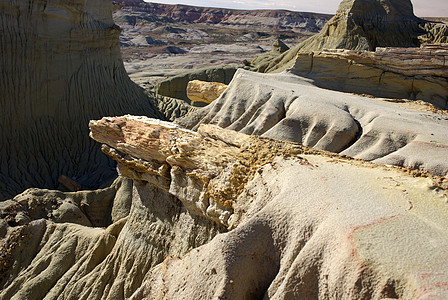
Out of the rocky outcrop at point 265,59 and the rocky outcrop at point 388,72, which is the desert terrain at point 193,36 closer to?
the rocky outcrop at point 265,59

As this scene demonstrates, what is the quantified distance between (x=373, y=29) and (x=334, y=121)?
14.1m

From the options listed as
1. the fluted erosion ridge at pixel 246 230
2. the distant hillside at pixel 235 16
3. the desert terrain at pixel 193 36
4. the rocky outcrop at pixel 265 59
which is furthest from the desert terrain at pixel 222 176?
the distant hillside at pixel 235 16

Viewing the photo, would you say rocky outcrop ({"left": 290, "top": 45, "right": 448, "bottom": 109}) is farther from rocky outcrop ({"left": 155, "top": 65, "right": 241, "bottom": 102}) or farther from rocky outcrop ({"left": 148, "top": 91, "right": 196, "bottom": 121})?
rocky outcrop ({"left": 155, "top": 65, "right": 241, "bottom": 102})

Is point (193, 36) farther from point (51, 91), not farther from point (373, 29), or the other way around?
point (51, 91)

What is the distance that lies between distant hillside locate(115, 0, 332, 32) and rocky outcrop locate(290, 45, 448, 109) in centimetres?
7251

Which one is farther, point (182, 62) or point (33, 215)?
point (182, 62)

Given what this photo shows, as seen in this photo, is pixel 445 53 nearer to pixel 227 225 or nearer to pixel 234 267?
pixel 227 225

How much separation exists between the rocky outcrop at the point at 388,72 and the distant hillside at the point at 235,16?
72.5 m

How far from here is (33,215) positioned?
307 inches

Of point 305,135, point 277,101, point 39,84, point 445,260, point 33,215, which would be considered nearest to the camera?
point 445,260

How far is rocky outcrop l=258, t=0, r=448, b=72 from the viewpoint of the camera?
1777 centimetres

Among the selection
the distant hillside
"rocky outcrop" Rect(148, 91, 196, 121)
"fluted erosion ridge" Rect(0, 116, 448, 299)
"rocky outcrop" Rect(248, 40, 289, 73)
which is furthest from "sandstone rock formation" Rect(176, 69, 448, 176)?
the distant hillside

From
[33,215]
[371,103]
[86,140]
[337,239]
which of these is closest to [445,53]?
[371,103]

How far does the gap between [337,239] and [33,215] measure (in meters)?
6.70
